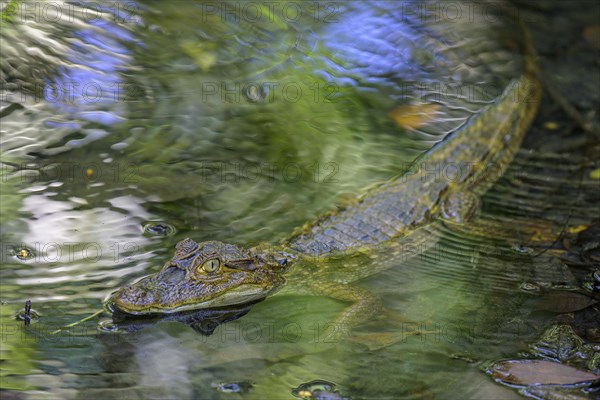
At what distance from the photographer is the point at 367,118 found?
6.05m

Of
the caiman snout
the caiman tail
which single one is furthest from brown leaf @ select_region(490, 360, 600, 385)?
the caiman snout

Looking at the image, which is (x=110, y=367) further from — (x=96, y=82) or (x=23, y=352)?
(x=96, y=82)

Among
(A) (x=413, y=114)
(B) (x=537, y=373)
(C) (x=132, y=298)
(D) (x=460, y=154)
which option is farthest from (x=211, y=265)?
(A) (x=413, y=114)

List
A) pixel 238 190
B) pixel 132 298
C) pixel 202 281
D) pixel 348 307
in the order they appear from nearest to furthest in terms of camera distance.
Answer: pixel 132 298 → pixel 202 281 → pixel 348 307 → pixel 238 190

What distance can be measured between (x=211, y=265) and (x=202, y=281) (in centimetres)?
10

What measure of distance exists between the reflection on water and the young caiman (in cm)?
10

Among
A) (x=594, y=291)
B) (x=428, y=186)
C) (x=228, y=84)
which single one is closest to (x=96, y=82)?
(x=228, y=84)

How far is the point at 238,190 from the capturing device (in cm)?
496

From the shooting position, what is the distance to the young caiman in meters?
3.93

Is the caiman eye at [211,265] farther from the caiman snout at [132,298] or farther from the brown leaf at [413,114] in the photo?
the brown leaf at [413,114]

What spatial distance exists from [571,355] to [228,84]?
12.7 feet

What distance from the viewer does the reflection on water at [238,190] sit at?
354cm

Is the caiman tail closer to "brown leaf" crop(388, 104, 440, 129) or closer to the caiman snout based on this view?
"brown leaf" crop(388, 104, 440, 129)

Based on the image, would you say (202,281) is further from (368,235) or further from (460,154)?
(460,154)
